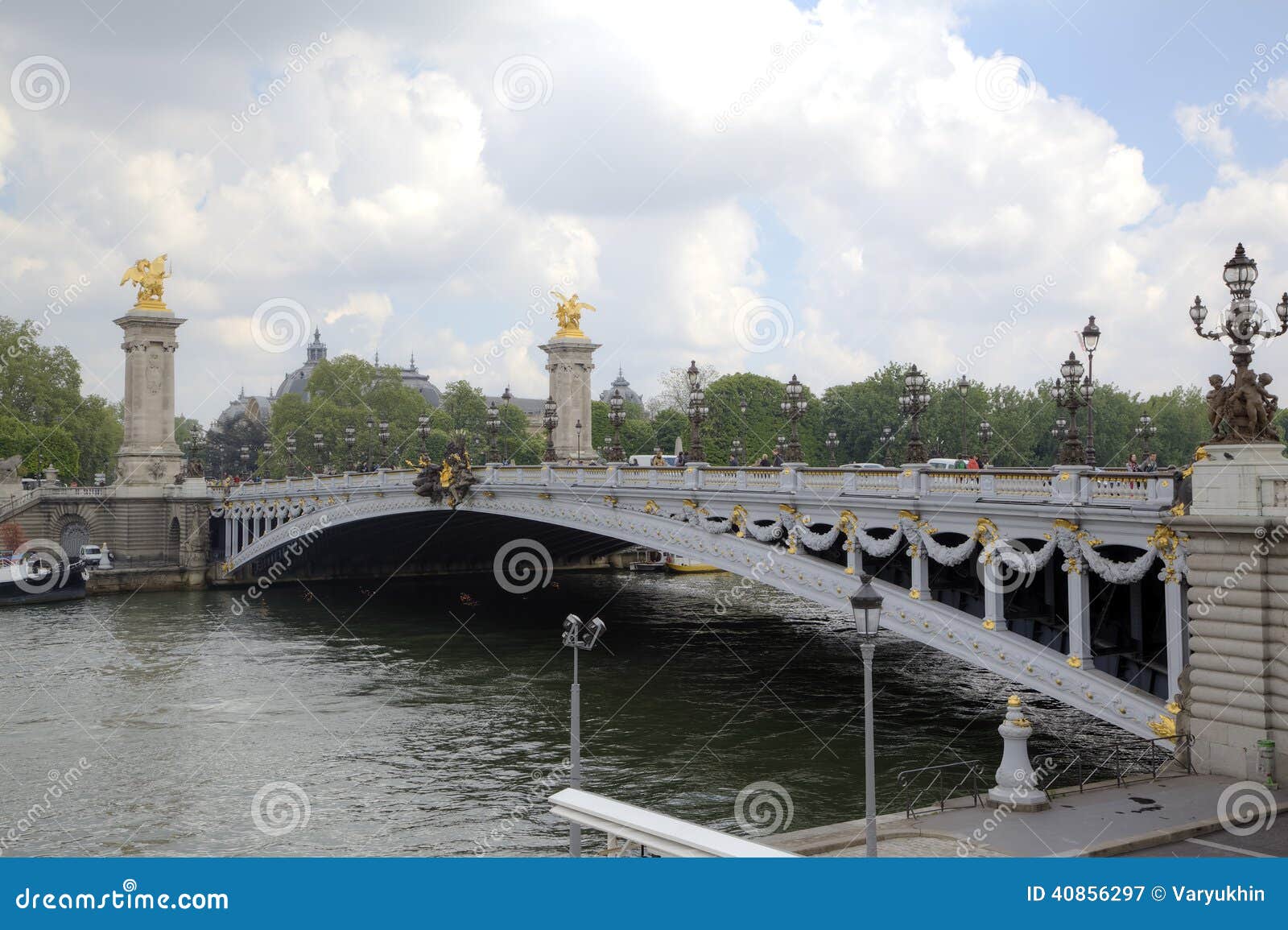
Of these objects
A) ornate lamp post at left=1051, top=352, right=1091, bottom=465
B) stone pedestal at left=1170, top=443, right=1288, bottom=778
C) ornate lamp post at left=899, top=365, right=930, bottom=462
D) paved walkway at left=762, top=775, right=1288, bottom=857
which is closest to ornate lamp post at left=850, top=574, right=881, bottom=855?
paved walkway at left=762, top=775, right=1288, bottom=857

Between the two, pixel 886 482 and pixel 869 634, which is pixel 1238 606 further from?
pixel 886 482

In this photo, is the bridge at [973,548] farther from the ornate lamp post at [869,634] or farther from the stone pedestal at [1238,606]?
the ornate lamp post at [869,634]

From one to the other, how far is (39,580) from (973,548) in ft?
147

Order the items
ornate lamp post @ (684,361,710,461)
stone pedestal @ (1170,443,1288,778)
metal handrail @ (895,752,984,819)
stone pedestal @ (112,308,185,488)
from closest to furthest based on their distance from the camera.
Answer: stone pedestal @ (1170,443,1288,778), metal handrail @ (895,752,984,819), ornate lamp post @ (684,361,710,461), stone pedestal @ (112,308,185,488)

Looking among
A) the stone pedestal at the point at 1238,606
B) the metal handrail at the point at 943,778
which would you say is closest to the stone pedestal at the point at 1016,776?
the stone pedestal at the point at 1238,606

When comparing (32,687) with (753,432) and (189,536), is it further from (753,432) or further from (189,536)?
(753,432)

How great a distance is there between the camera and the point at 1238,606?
15617mm

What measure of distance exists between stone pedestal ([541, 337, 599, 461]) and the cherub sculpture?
2314cm

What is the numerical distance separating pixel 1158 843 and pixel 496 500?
28.0 metres

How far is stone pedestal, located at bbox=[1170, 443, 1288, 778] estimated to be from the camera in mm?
15258

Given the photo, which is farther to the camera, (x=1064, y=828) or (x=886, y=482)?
(x=886, y=482)

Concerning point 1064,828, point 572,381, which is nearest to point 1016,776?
point 1064,828

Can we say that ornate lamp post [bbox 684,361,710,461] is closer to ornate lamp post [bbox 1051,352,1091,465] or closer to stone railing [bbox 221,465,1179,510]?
stone railing [bbox 221,465,1179,510]

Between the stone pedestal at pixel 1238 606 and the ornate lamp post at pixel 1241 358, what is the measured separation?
14.2 inches
